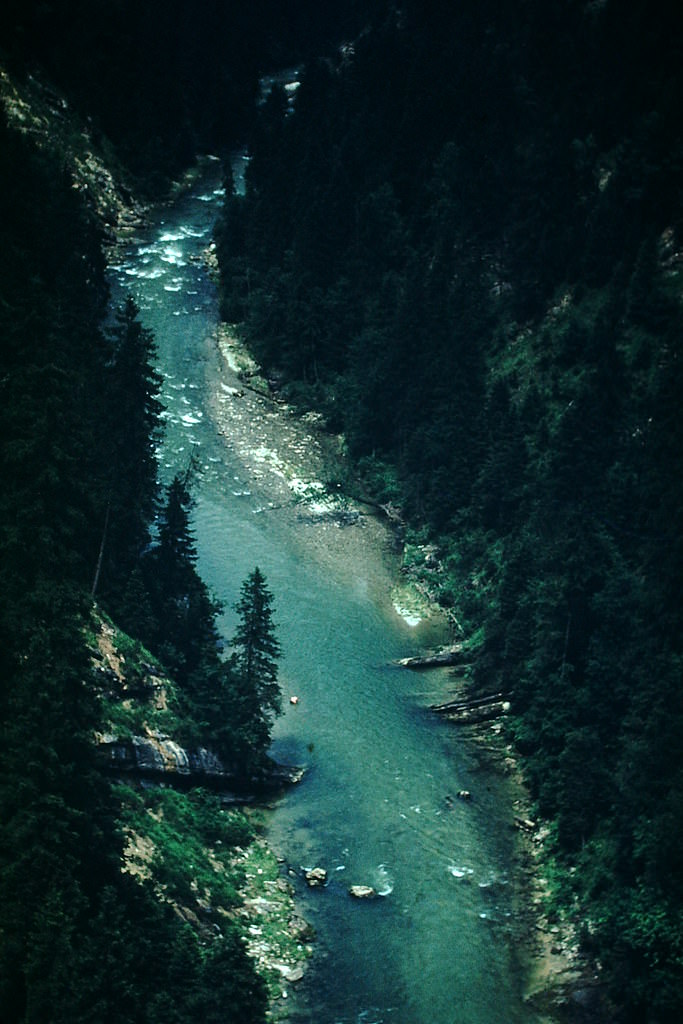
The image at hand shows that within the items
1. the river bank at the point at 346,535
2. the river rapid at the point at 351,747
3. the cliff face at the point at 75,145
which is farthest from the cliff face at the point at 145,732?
the cliff face at the point at 75,145

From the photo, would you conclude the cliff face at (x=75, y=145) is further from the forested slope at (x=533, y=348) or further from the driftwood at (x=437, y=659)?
the driftwood at (x=437, y=659)

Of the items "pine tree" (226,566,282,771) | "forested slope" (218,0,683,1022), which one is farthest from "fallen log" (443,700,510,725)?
"pine tree" (226,566,282,771)

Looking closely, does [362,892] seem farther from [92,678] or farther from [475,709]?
[92,678]

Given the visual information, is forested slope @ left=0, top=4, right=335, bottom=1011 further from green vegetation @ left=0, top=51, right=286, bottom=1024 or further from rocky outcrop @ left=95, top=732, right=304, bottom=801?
rocky outcrop @ left=95, top=732, right=304, bottom=801

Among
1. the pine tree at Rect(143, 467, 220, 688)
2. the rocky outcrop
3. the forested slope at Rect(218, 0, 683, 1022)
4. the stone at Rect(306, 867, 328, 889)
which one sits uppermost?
the forested slope at Rect(218, 0, 683, 1022)

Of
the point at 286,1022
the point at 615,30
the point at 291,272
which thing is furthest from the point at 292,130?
the point at 286,1022
